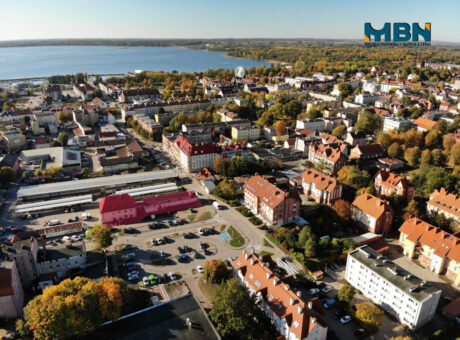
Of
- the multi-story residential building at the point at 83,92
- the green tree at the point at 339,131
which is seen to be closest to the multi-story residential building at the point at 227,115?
the green tree at the point at 339,131

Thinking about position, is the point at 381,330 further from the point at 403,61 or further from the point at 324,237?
the point at 403,61

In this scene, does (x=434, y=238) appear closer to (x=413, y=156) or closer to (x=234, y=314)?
(x=234, y=314)

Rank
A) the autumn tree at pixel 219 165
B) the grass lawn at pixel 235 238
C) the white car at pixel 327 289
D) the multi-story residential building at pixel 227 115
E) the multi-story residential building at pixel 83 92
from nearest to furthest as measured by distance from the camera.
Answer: the white car at pixel 327 289 → the grass lawn at pixel 235 238 → the autumn tree at pixel 219 165 → the multi-story residential building at pixel 227 115 → the multi-story residential building at pixel 83 92

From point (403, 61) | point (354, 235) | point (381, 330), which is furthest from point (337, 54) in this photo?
point (381, 330)

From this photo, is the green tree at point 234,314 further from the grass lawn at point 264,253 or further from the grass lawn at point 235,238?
the grass lawn at point 235,238

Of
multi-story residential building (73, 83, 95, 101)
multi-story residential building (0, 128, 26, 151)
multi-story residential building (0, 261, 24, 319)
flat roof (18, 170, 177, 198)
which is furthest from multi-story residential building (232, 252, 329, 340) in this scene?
multi-story residential building (73, 83, 95, 101)

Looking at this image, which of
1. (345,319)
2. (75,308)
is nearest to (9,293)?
(75,308)

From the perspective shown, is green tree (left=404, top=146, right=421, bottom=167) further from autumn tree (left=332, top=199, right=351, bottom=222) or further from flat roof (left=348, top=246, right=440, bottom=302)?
flat roof (left=348, top=246, right=440, bottom=302)
